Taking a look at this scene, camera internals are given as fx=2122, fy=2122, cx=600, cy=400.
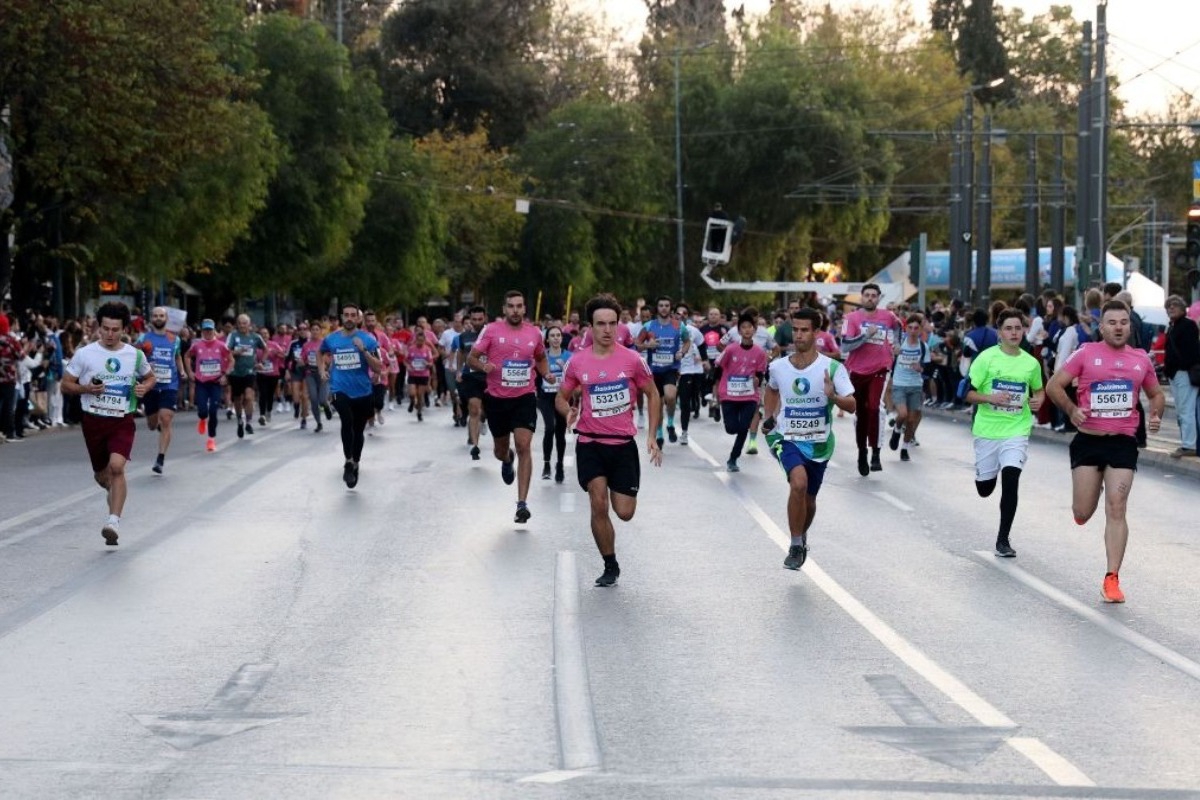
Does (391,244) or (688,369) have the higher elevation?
(391,244)

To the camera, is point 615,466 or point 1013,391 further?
point 1013,391

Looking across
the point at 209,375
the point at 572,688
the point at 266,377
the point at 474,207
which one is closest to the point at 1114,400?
the point at 572,688

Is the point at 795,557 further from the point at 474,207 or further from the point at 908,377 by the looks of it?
the point at 474,207

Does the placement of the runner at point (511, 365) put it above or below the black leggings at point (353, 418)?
above

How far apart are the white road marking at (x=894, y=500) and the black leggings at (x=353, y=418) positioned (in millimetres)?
4952

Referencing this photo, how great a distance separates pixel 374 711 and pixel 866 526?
27.4 ft

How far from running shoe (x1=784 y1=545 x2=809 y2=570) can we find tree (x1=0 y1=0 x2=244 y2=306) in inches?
1027

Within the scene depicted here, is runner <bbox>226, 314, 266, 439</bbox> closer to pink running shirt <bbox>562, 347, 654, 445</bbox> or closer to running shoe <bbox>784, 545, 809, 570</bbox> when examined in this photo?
pink running shirt <bbox>562, 347, 654, 445</bbox>

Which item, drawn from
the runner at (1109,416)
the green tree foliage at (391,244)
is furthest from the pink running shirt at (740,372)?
the green tree foliage at (391,244)

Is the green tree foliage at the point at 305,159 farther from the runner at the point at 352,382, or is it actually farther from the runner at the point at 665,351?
the runner at the point at 352,382

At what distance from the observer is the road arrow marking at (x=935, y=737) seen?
745cm

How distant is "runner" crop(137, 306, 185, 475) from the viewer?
21125 millimetres

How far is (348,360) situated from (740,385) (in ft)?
14.5

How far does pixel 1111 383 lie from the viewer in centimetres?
1202
